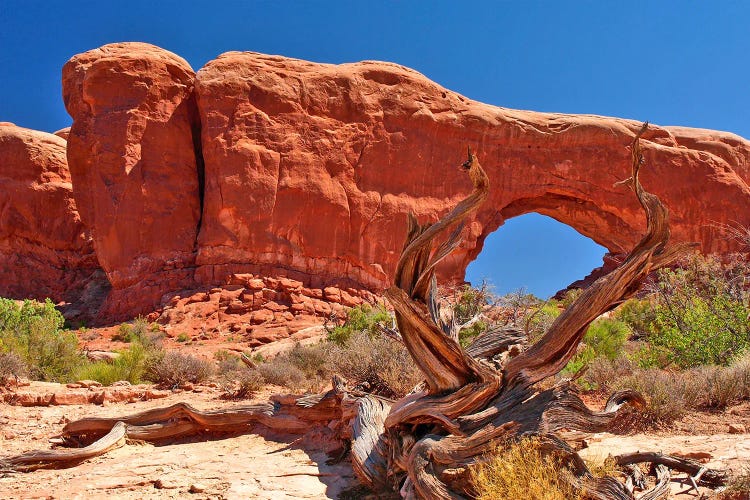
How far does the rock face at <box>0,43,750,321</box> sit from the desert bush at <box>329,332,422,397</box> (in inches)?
406

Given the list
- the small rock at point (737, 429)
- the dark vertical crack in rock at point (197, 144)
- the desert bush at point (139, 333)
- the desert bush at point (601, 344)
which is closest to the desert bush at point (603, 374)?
the desert bush at point (601, 344)

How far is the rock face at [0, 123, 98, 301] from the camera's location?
2348cm

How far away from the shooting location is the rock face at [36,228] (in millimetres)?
23484

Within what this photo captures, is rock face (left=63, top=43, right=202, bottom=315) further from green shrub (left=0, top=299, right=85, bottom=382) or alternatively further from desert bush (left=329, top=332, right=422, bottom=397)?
desert bush (left=329, top=332, right=422, bottom=397)

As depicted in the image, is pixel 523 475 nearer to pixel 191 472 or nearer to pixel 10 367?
pixel 191 472

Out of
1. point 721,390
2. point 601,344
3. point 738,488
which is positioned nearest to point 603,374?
point 721,390

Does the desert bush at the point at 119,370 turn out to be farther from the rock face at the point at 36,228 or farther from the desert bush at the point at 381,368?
the rock face at the point at 36,228

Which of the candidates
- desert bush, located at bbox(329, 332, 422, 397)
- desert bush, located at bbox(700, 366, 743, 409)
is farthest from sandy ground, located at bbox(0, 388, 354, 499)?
desert bush, located at bbox(700, 366, 743, 409)

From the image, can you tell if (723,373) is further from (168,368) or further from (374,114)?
(374,114)

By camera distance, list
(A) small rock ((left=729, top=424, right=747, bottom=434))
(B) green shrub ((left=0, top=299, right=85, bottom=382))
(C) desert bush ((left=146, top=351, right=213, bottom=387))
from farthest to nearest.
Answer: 1. (B) green shrub ((left=0, top=299, right=85, bottom=382))
2. (C) desert bush ((left=146, top=351, right=213, bottom=387))
3. (A) small rock ((left=729, top=424, right=747, bottom=434))

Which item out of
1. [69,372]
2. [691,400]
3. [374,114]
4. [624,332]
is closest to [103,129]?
[374,114]

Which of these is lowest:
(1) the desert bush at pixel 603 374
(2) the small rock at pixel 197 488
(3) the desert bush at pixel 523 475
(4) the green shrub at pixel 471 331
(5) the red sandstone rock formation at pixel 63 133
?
(2) the small rock at pixel 197 488

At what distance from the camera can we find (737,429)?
4.70 metres

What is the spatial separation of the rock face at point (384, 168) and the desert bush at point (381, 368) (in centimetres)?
1166
